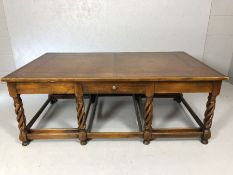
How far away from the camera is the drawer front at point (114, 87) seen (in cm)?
180

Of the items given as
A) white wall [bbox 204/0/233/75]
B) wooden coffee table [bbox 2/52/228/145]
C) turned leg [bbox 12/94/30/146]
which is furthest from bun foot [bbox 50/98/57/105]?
white wall [bbox 204/0/233/75]

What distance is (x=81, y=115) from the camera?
1.94 m

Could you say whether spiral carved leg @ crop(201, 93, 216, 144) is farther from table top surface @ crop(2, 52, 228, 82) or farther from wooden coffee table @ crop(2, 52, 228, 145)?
table top surface @ crop(2, 52, 228, 82)

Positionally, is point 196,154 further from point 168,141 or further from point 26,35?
point 26,35

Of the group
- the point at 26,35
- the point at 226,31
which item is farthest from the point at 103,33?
the point at 226,31

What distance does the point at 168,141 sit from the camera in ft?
6.73

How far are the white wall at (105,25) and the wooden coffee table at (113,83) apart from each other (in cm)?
130

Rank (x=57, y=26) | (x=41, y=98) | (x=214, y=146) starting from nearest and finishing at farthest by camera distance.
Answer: (x=214, y=146) → (x=41, y=98) → (x=57, y=26)

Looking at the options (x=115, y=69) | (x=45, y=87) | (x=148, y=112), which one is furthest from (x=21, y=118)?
(x=148, y=112)

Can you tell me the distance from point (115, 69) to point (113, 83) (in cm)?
22

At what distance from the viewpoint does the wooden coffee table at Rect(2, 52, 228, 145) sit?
175cm

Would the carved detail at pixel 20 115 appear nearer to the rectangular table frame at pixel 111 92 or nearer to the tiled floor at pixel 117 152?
the rectangular table frame at pixel 111 92

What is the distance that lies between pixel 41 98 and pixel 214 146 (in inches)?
92.3

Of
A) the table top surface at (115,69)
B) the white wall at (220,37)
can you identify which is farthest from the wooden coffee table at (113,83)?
the white wall at (220,37)
